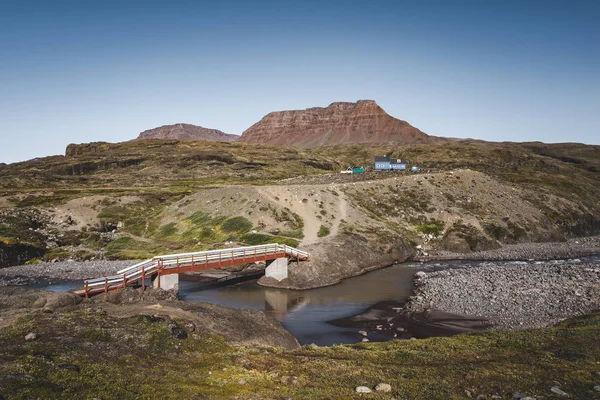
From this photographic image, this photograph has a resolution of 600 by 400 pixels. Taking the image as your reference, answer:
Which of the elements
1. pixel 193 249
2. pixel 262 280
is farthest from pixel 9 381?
pixel 193 249

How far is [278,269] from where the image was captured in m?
60.7

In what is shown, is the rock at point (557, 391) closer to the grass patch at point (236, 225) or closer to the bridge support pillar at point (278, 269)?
the bridge support pillar at point (278, 269)

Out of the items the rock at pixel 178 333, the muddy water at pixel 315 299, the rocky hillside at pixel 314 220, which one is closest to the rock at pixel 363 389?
the rock at pixel 178 333

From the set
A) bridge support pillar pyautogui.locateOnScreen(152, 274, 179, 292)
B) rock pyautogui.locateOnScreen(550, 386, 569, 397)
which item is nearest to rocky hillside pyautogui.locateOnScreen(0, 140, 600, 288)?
bridge support pillar pyautogui.locateOnScreen(152, 274, 179, 292)

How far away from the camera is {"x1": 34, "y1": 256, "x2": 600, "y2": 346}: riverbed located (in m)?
41.0

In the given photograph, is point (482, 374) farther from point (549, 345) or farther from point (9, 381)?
point (9, 381)

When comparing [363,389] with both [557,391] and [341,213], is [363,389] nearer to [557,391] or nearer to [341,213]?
[557,391]

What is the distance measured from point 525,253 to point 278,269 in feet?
161

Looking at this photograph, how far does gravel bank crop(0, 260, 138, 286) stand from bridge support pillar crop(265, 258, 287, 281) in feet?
77.5

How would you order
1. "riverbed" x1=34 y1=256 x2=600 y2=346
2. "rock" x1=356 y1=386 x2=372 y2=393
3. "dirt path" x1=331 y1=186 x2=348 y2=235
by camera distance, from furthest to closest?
"dirt path" x1=331 y1=186 x2=348 y2=235
"riverbed" x1=34 y1=256 x2=600 y2=346
"rock" x1=356 y1=386 x2=372 y2=393

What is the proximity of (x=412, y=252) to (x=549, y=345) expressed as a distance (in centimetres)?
5192

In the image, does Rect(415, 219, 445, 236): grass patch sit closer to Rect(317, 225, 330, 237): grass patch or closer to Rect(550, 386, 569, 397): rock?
Rect(317, 225, 330, 237): grass patch

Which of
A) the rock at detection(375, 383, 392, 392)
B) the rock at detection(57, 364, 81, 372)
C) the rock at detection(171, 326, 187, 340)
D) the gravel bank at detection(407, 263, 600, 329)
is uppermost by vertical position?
the rock at detection(57, 364, 81, 372)

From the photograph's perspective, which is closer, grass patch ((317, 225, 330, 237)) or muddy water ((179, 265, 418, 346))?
muddy water ((179, 265, 418, 346))
